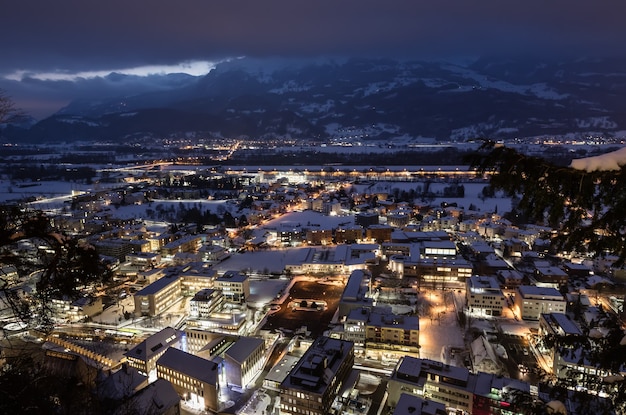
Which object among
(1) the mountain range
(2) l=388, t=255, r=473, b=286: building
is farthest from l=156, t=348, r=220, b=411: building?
(1) the mountain range

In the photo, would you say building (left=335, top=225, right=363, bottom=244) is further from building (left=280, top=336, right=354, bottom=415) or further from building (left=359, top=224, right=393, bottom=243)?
building (left=280, top=336, right=354, bottom=415)

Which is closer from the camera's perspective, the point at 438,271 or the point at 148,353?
the point at 148,353

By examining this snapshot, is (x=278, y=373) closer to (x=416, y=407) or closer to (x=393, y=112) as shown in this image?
(x=416, y=407)

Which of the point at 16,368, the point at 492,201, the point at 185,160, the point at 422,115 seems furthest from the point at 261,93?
the point at 16,368

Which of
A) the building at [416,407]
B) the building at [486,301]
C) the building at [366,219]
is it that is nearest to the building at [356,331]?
the building at [416,407]

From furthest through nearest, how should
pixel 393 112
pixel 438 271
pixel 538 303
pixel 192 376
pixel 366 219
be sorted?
pixel 393 112 < pixel 366 219 < pixel 438 271 < pixel 538 303 < pixel 192 376

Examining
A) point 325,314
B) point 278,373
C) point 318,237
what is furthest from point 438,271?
point 278,373

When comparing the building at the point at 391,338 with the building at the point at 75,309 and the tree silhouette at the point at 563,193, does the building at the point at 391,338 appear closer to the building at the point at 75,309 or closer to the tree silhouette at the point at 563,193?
the tree silhouette at the point at 563,193
